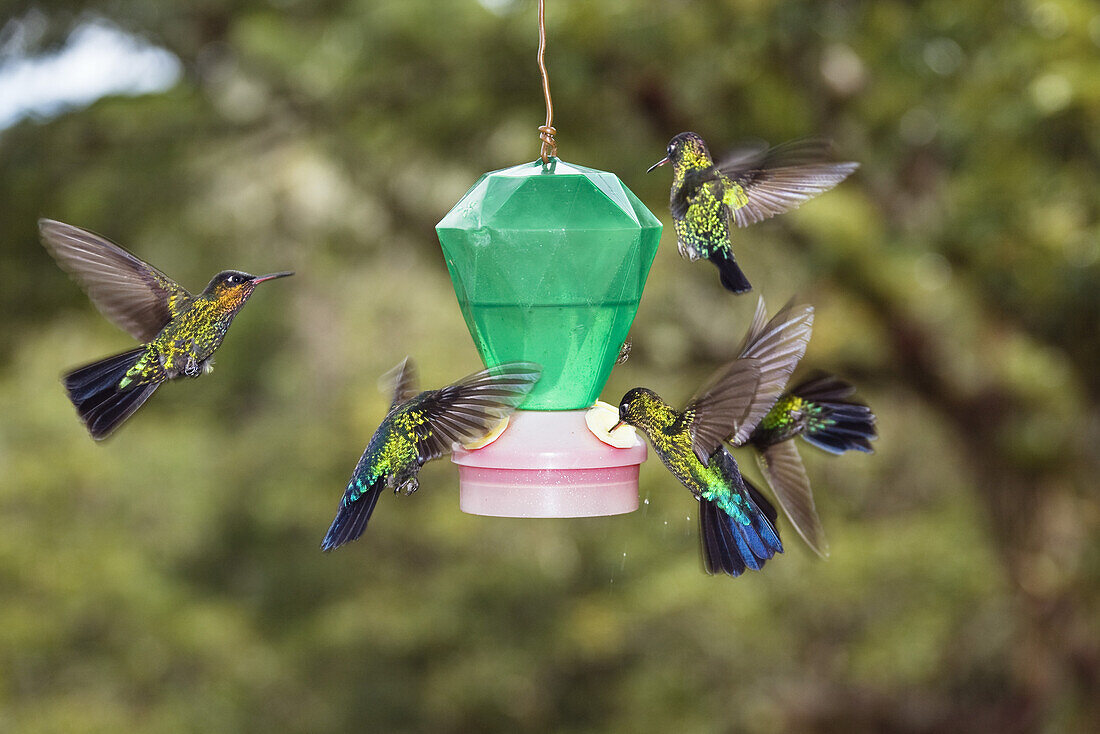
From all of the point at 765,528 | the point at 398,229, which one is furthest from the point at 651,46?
the point at 765,528

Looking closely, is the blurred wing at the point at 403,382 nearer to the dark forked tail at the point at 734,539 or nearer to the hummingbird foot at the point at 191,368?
the hummingbird foot at the point at 191,368

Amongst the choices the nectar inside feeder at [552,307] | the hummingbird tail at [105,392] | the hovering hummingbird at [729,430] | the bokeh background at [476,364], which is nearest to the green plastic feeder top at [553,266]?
the nectar inside feeder at [552,307]

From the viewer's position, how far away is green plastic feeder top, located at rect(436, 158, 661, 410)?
172 cm

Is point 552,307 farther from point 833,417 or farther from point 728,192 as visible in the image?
point 833,417

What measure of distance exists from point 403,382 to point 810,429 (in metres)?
0.58

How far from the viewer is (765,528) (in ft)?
5.17

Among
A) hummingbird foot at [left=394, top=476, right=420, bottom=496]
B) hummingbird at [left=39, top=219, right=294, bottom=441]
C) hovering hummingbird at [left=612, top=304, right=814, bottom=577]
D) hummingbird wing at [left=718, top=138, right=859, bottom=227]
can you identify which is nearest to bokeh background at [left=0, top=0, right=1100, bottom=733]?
hummingbird wing at [left=718, top=138, right=859, bottom=227]

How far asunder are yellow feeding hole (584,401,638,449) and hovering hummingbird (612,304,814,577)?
3cm

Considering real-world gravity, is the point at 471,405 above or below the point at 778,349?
below

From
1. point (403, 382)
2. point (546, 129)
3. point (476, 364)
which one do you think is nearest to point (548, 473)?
point (403, 382)

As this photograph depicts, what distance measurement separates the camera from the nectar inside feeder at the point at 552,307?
165cm

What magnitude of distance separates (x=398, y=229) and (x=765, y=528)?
4.19m

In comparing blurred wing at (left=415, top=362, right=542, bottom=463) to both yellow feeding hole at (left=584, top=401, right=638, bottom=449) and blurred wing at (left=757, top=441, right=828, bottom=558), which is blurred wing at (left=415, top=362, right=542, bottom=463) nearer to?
yellow feeding hole at (left=584, top=401, right=638, bottom=449)

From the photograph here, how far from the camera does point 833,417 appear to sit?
66.7 inches
